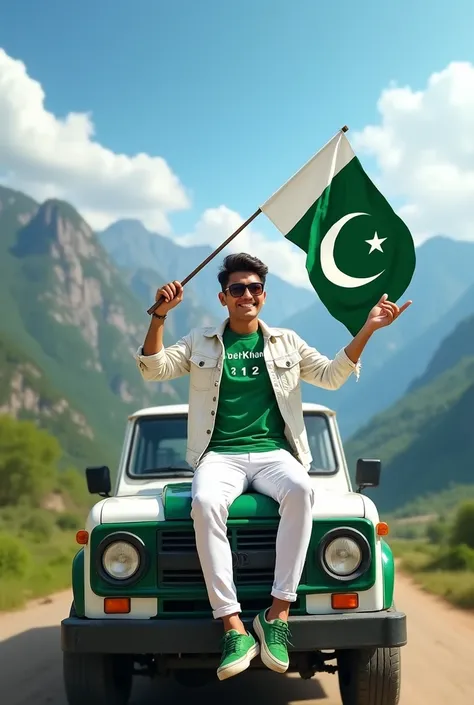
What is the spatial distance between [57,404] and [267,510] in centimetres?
9227

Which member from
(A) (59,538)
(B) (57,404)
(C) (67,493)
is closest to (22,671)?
(A) (59,538)

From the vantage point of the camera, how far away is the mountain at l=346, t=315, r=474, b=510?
314 feet

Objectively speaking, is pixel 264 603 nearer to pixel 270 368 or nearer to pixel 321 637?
pixel 321 637

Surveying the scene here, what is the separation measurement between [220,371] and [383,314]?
3.48 ft

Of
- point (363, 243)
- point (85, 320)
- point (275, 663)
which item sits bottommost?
point (275, 663)

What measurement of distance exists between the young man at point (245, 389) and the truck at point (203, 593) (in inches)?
6.3

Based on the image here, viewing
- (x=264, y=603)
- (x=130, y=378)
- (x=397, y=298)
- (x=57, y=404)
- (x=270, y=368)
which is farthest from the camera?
(x=130, y=378)

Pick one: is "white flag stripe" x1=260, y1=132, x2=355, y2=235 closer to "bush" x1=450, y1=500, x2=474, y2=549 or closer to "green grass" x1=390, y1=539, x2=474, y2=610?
"green grass" x1=390, y1=539, x2=474, y2=610

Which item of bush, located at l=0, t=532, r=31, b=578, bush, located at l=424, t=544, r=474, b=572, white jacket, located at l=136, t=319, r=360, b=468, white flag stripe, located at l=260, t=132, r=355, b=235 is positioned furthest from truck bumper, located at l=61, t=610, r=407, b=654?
bush, located at l=424, t=544, r=474, b=572

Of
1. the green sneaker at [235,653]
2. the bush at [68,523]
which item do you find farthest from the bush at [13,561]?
the bush at [68,523]

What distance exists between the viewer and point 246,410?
486 centimetres

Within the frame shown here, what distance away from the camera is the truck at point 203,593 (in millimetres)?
4121

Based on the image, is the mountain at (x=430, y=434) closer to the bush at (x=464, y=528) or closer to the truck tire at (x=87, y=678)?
the bush at (x=464, y=528)

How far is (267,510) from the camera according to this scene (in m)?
4.32
